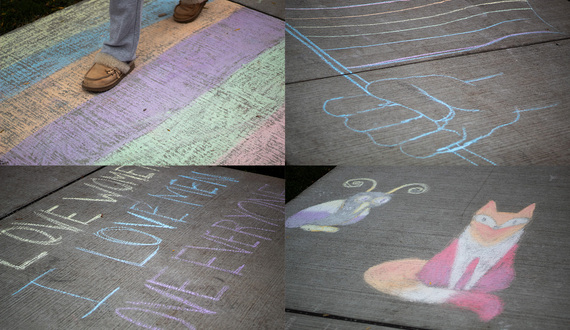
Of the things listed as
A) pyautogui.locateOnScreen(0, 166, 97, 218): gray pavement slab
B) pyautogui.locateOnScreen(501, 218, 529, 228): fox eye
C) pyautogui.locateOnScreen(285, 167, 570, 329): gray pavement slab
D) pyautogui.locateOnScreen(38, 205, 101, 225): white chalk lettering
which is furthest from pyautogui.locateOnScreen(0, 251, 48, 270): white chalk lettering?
pyautogui.locateOnScreen(501, 218, 529, 228): fox eye

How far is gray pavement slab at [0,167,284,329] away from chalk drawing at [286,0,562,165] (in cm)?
93

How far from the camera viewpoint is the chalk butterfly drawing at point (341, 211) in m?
2.70

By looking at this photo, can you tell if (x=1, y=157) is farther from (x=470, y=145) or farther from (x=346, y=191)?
(x=470, y=145)

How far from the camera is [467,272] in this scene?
226cm

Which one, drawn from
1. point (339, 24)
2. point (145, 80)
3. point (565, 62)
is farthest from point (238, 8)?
point (565, 62)

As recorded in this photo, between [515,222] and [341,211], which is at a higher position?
[515,222]

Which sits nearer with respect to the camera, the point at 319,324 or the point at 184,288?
the point at 319,324

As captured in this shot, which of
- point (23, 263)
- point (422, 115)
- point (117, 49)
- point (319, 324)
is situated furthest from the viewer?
point (117, 49)

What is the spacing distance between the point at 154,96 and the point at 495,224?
2488 mm

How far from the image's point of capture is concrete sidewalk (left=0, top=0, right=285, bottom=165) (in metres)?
3.18

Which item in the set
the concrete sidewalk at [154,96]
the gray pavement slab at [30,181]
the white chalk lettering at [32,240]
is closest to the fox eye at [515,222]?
the concrete sidewalk at [154,96]

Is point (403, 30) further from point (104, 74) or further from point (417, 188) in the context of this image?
point (104, 74)

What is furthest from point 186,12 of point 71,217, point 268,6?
point 71,217

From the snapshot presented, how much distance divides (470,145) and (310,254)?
1.35 metres
